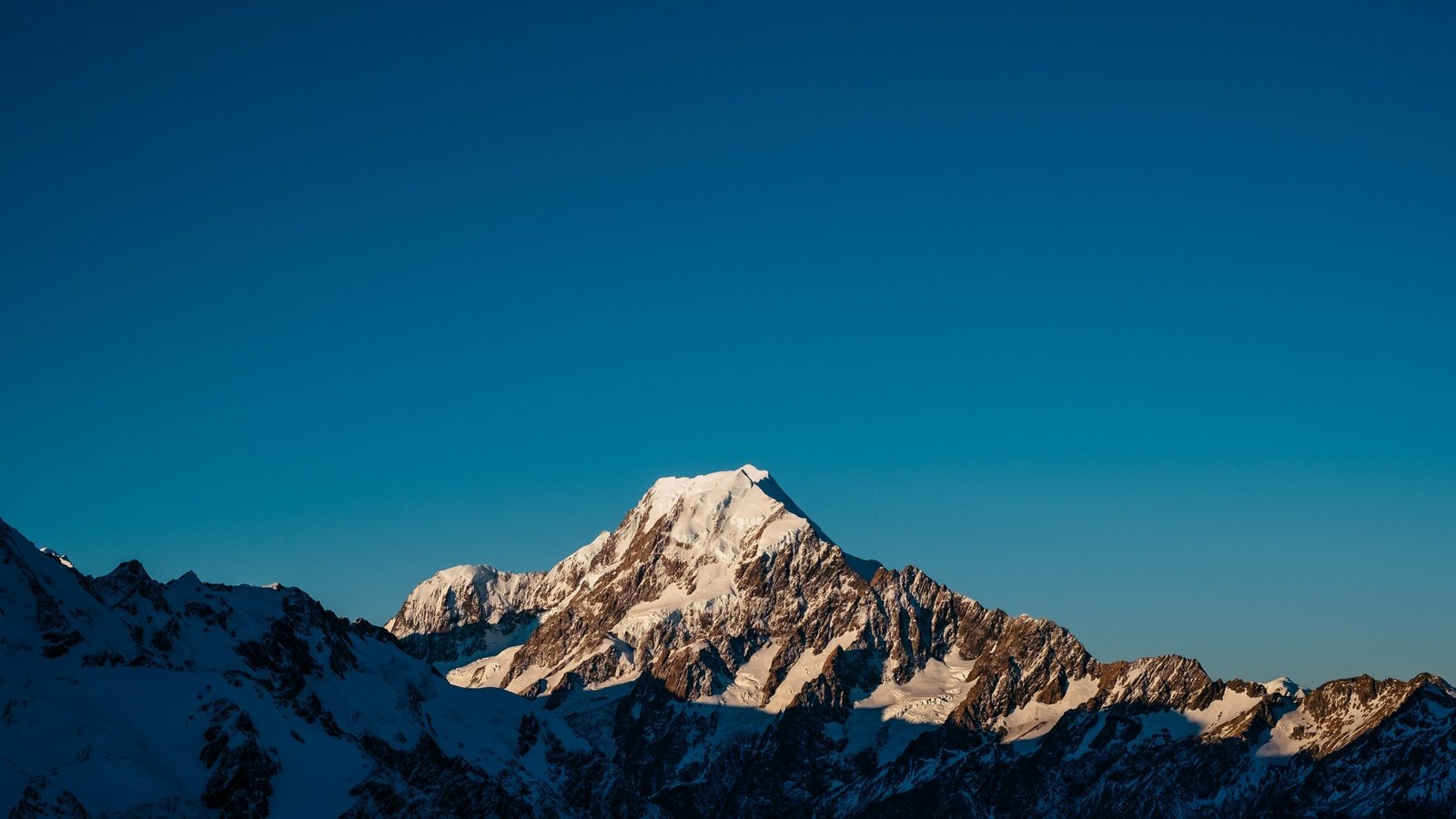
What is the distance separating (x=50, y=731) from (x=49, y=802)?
60.0 feet

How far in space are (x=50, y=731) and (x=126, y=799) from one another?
46.7 feet

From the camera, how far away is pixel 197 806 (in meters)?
199

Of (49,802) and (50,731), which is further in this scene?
(50,731)

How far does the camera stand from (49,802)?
7160 inches

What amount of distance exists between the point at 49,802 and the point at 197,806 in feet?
66.9

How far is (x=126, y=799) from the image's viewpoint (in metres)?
192

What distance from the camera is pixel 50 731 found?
198375mm

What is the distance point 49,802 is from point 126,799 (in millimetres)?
11669

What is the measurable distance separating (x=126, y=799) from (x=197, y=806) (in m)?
9.05

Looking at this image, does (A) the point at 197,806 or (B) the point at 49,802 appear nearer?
(B) the point at 49,802

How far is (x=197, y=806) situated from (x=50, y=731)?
19.4m
